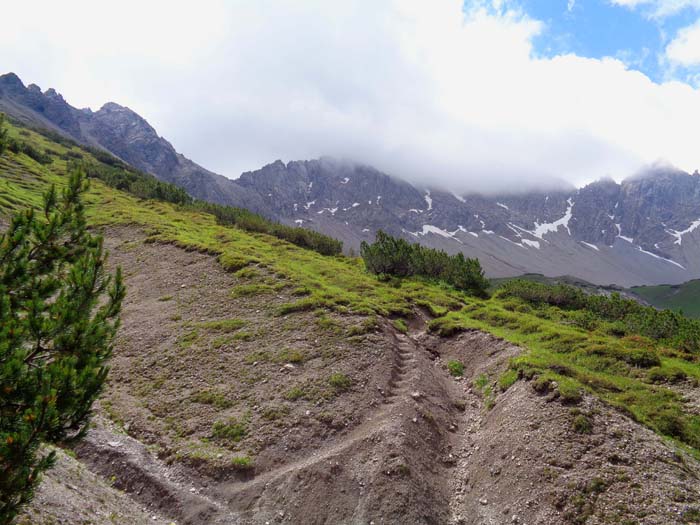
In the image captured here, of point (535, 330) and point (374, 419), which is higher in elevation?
point (535, 330)

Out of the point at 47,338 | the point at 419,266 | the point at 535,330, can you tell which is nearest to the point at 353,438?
the point at 47,338

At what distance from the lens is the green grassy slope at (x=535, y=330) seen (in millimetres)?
18266

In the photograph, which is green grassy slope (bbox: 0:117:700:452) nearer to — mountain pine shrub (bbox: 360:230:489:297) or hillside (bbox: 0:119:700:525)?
hillside (bbox: 0:119:700:525)

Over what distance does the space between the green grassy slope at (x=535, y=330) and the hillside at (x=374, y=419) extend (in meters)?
0.15

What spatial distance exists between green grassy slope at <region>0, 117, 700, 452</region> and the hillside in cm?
15

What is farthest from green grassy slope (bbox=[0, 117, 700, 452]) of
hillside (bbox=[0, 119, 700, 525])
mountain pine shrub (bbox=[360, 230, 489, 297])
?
mountain pine shrub (bbox=[360, 230, 489, 297])

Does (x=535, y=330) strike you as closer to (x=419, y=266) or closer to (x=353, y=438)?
(x=353, y=438)

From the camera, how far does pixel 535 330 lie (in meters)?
30.6

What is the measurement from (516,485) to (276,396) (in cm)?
1129

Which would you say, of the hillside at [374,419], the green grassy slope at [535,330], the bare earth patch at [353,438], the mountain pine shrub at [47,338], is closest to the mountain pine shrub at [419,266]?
the green grassy slope at [535,330]

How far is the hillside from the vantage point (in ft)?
44.5

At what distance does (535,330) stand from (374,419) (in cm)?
1859

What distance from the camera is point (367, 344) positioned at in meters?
23.5

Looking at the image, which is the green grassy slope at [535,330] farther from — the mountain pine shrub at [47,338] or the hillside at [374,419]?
the mountain pine shrub at [47,338]
